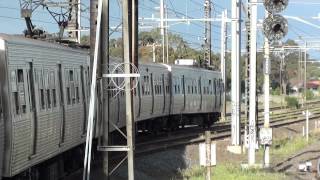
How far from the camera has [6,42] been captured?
11375 millimetres

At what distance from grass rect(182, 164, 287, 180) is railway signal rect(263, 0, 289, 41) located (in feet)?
12.5

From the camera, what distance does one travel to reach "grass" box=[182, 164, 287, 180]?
17.6 metres

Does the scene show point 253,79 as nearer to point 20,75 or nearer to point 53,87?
point 53,87

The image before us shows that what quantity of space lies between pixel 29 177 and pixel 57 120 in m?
1.43

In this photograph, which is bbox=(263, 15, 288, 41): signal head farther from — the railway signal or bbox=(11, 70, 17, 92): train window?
bbox=(11, 70, 17, 92): train window

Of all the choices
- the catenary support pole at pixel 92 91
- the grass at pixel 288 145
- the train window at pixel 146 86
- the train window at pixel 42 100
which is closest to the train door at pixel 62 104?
the train window at pixel 42 100

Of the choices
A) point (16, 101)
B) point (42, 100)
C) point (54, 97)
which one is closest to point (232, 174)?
point (54, 97)

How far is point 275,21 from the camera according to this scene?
67.0ft

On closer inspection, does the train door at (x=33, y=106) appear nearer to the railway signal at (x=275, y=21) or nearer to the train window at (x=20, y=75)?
the train window at (x=20, y=75)

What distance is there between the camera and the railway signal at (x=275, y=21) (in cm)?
2045

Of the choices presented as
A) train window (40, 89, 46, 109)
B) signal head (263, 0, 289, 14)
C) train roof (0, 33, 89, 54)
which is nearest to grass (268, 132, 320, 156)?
signal head (263, 0, 289, 14)

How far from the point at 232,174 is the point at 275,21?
4606mm

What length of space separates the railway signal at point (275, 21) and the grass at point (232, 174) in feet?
12.5

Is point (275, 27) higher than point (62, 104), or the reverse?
point (275, 27)
